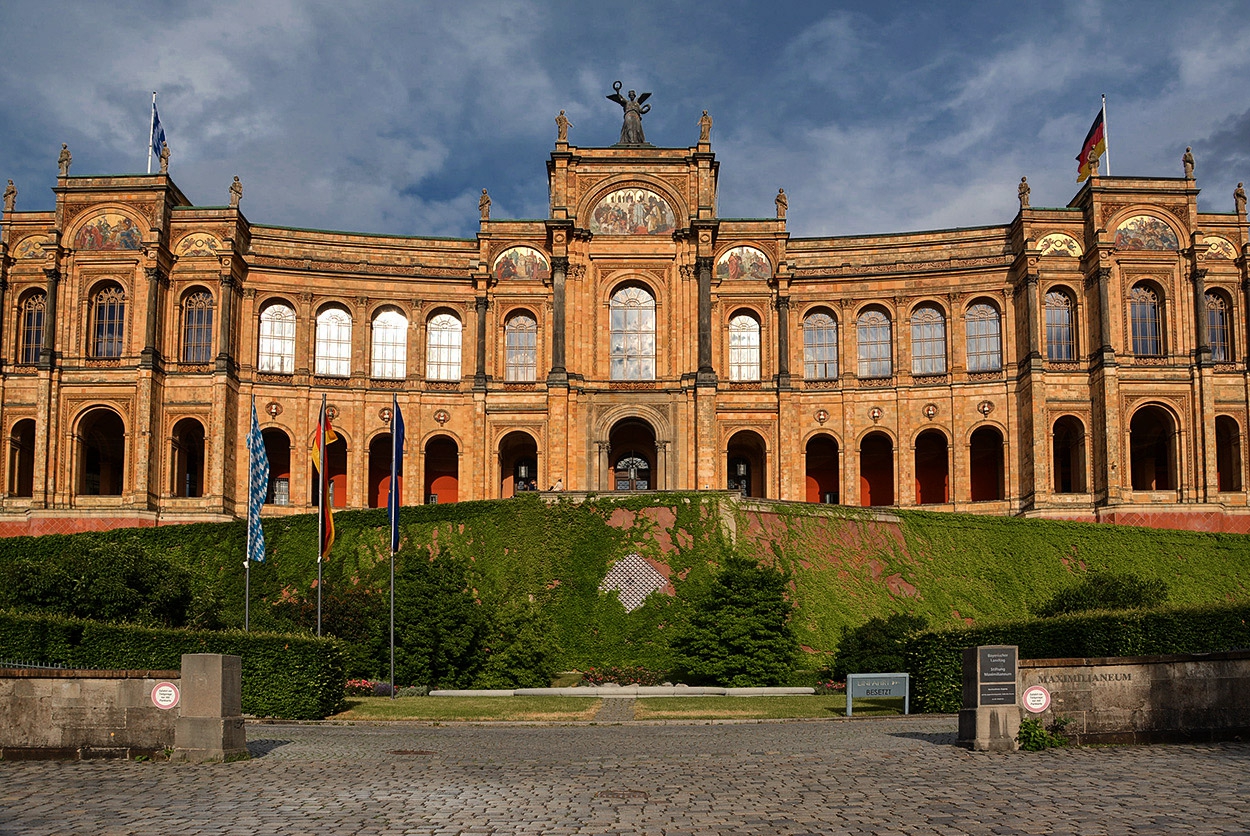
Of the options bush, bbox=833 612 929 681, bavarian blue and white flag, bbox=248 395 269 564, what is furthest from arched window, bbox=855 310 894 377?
bavarian blue and white flag, bbox=248 395 269 564

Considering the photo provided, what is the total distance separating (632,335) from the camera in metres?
62.0

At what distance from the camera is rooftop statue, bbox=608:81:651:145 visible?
65.6 meters

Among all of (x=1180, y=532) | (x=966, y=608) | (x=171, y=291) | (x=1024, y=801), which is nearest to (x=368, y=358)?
(x=171, y=291)

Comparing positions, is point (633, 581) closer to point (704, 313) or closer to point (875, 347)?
point (704, 313)

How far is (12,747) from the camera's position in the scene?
18609 mm

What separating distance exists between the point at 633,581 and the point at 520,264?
2372cm

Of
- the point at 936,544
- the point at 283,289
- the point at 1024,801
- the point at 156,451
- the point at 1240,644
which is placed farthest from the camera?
the point at 283,289

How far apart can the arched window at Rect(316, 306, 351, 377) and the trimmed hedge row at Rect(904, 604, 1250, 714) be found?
39.8 metres

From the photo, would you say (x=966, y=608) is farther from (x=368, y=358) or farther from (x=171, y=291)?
(x=171, y=291)

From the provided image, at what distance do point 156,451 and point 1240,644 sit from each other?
153ft

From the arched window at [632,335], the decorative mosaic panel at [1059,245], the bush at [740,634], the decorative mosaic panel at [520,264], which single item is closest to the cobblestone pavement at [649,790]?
the bush at [740,634]

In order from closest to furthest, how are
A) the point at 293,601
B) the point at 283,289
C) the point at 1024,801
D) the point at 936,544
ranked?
the point at 1024,801 < the point at 293,601 < the point at 936,544 < the point at 283,289

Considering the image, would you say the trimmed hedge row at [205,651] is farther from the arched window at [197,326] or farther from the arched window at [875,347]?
the arched window at [875,347]

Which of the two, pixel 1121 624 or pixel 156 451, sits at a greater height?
pixel 156 451
